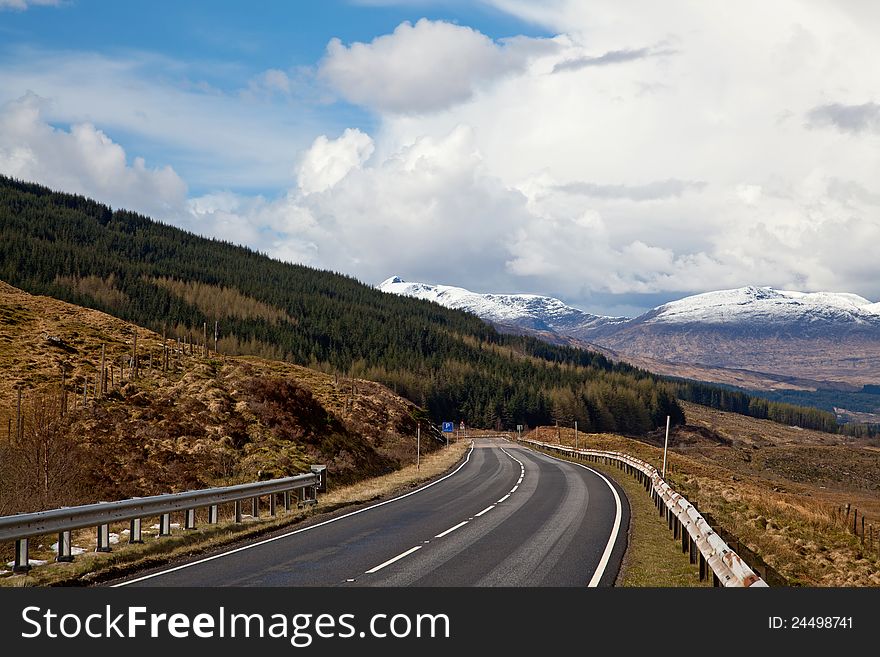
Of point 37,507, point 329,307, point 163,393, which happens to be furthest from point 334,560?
point 329,307

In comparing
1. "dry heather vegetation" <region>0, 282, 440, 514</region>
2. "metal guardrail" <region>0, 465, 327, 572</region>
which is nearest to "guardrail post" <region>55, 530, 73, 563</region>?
"metal guardrail" <region>0, 465, 327, 572</region>

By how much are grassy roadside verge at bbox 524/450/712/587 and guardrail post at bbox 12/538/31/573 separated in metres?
9.98

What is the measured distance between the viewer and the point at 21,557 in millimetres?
12797

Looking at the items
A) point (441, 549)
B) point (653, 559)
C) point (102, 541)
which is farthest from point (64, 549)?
point (653, 559)

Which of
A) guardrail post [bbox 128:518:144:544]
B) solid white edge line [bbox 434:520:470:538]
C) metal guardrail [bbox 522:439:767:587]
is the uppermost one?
metal guardrail [bbox 522:439:767:587]

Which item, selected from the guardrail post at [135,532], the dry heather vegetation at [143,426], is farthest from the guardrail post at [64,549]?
the dry heather vegetation at [143,426]

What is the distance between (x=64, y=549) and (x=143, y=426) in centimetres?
2334

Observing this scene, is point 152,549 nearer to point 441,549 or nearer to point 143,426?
point 441,549

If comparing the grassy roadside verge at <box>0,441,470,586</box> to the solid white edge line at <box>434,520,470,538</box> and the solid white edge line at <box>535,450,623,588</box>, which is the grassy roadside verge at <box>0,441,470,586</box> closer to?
the solid white edge line at <box>434,520,470,538</box>

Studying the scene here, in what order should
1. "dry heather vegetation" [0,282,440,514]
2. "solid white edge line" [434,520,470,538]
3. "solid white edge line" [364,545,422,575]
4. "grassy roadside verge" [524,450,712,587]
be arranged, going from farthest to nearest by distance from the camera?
"dry heather vegetation" [0,282,440,514]
"solid white edge line" [434,520,470,538]
"solid white edge line" [364,545,422,575]
"grassy roadside verge" [524,450,712,587]

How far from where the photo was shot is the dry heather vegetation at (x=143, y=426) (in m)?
22.0

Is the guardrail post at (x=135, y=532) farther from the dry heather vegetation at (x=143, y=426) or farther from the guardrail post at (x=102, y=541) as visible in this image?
the dry heather vegetation at (x=143, y=426)

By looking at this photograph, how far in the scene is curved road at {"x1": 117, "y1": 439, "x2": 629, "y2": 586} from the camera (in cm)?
1212
